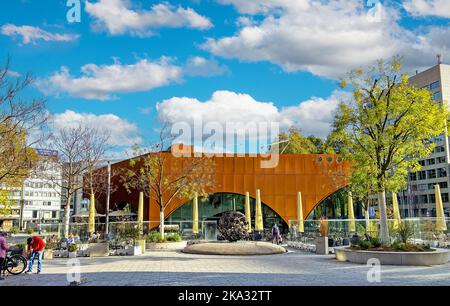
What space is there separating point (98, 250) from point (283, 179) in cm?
2372

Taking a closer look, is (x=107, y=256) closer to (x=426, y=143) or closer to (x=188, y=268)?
(x=188, y=268)

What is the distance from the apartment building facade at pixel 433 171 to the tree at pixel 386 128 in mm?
72011

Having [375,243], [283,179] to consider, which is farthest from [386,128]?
[283,179]

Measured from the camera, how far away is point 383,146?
64.7 feet

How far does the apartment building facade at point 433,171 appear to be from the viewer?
290ft

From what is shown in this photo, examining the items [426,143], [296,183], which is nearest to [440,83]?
[296,183]

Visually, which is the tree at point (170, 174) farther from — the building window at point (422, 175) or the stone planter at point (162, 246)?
the building window at point (422, 175)

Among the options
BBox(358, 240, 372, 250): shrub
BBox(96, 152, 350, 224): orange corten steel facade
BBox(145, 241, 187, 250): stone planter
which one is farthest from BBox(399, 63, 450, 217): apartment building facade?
BBox(358, 240, 372, 250): shrub

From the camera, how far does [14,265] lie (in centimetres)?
1585

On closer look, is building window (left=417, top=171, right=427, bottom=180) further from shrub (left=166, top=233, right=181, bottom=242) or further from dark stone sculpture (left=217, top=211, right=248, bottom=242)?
dark stone sculpture (left=217, top=211, right=248, bottom=242)

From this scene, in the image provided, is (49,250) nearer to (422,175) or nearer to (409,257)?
(409,257)

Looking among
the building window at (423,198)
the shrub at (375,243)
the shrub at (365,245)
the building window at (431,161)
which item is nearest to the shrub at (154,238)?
the shrub at (365,245)

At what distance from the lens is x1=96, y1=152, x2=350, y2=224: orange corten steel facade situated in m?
42.7
